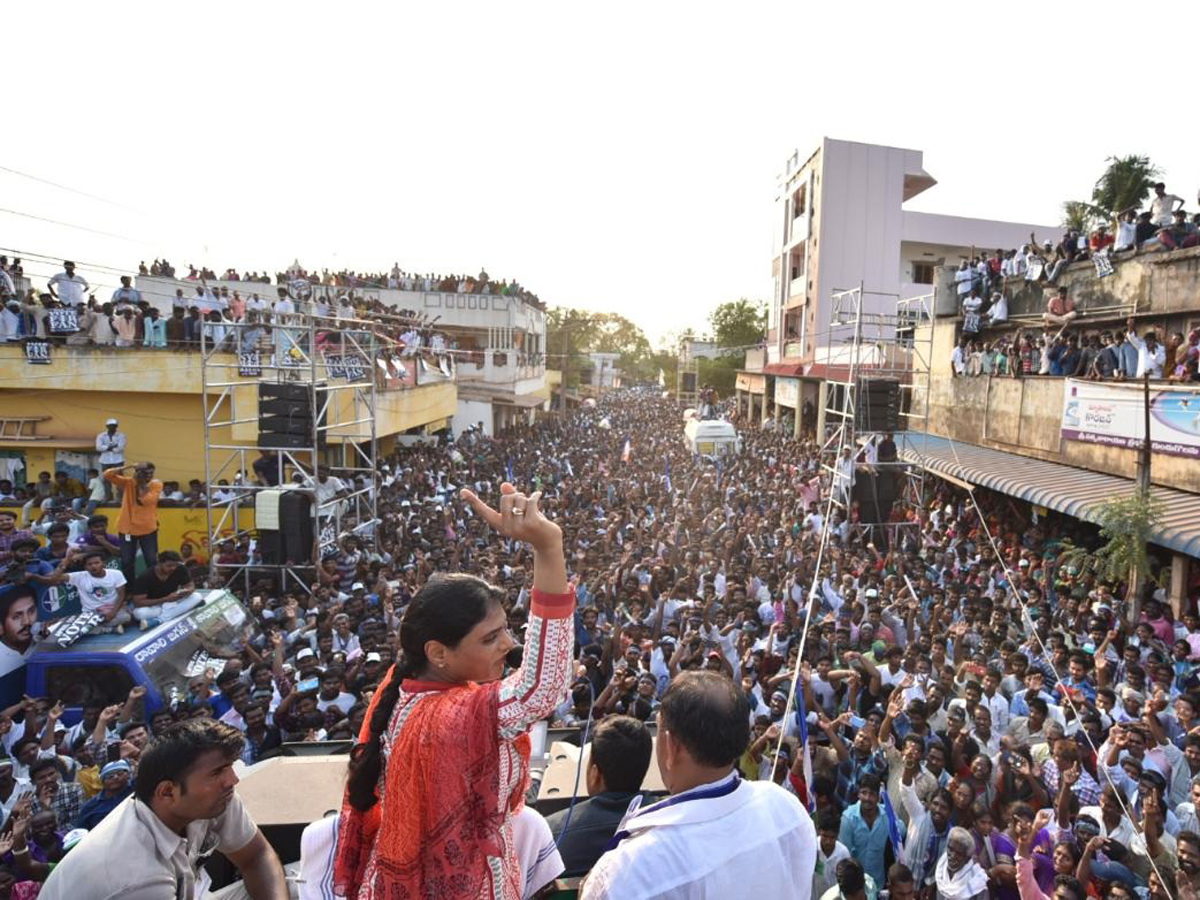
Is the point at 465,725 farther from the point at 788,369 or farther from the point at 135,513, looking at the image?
the point at 788,369

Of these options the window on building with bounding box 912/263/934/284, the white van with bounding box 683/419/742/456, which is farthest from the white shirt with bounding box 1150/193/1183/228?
the window on building with bounding box 912/263/934/284

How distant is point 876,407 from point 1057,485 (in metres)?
2.50

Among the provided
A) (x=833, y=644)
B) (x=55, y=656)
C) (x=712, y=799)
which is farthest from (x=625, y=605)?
(x=712, y=799)

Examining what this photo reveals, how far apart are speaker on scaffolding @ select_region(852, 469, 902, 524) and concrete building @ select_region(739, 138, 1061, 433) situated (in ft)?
41.6

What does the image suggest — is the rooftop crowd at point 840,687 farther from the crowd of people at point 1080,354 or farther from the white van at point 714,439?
the white van at point 714,439

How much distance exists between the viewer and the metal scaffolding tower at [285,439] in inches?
361

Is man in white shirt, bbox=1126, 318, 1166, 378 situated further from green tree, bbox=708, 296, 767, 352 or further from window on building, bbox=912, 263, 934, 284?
green tree, bbox=708, 296, 767, 352

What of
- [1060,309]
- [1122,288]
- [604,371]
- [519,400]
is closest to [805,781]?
[1122,288]

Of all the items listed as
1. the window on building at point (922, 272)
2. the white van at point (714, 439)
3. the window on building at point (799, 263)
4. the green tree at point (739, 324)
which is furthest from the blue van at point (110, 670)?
the green tree at point (739, 324)

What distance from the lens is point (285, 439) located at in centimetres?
986

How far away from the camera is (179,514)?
1110cm

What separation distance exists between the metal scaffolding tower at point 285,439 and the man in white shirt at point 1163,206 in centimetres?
1129

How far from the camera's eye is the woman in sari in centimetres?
154

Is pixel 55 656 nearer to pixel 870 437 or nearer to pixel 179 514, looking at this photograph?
pixel 179 514
